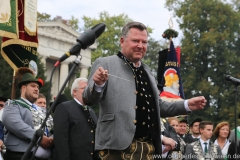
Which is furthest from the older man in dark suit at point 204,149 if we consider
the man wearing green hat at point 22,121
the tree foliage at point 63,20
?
the tree foliage at point 63,20

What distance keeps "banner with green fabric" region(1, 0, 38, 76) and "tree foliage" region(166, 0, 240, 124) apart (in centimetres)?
3437

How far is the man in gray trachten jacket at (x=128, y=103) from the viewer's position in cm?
507

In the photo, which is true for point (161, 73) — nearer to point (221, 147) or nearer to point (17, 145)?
point (221, 147)

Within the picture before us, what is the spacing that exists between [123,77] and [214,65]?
40982mm

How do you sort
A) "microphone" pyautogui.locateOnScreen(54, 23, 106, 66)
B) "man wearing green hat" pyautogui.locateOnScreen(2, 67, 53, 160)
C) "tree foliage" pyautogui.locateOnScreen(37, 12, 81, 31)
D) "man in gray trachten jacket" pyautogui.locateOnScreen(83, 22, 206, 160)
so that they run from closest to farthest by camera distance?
"microphone" pyautogui.locateOnScreen(54, 23, 106, 66) < "man in gray trachten jacket" pyautogui.locateOnScreen(83, 22, 206, 160) < "man wearing green hat" pyautogui.locateOnScreen(2, 67, 53, 160) < "tree foliage" pyautogui.locateOnScreen(37, 12, 81, 31)

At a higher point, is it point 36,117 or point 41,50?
point 41,50

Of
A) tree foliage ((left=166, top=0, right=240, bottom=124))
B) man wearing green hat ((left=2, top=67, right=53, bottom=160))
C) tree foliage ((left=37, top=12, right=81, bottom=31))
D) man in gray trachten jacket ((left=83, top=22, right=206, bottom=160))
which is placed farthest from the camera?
tree foliage ((left=37, top=12, right=81, bottom=31))

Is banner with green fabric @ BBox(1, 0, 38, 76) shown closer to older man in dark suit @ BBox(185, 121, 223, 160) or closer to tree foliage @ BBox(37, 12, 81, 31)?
older man in dark suit @ BBox(185, 121, 223, 160)

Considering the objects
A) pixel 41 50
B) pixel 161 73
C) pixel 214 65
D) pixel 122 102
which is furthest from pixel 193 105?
pixel 41 50

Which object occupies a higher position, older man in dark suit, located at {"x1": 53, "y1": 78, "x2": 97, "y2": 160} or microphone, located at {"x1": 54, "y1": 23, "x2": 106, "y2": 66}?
microphone, located at {"x1": 54, "y1": 23, "x2": 106, "y2": 66}

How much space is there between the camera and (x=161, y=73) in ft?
53.9

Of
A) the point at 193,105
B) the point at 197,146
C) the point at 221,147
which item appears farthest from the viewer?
the point at 221,147

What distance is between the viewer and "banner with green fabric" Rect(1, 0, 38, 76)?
30.4 feet

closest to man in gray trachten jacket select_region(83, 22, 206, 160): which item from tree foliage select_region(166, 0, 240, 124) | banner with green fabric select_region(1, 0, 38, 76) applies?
banner with green fabric select_region(1, 0, 38, 76)
